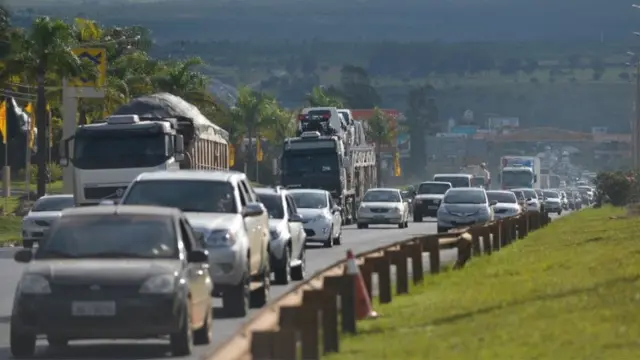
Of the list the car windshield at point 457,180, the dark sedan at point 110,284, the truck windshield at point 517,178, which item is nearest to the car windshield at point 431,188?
the car windshield at point 457,180

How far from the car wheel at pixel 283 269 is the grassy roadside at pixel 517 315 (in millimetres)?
2254

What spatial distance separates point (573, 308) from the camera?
2036 cm

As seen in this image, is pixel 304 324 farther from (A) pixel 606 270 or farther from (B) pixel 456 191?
(B) pixel 456 191

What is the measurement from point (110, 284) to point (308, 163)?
46273 mm

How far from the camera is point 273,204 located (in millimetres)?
30875

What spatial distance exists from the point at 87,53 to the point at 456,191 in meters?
20.4

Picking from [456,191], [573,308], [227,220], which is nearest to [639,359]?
[573,308]

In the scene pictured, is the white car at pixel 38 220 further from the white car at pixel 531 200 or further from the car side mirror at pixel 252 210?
the white car at pixel 531 200

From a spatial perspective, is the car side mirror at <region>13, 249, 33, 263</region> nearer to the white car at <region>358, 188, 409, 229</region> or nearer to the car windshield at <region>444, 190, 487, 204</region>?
the car windshield at <region>444, 190, 487, 204</region>

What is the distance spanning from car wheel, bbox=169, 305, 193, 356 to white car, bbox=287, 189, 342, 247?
2577cm

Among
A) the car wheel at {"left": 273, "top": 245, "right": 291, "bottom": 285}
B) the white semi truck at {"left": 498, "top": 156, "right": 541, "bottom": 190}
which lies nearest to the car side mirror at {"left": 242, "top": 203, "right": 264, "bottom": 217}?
the car wheel at {"left": 273, "top": 245, "right": 291, "bottom": 285}

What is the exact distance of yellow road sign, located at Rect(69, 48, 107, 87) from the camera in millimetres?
70312

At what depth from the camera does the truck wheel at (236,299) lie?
893 inches

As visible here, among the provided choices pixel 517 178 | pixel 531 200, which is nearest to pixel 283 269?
pixel 531 200
